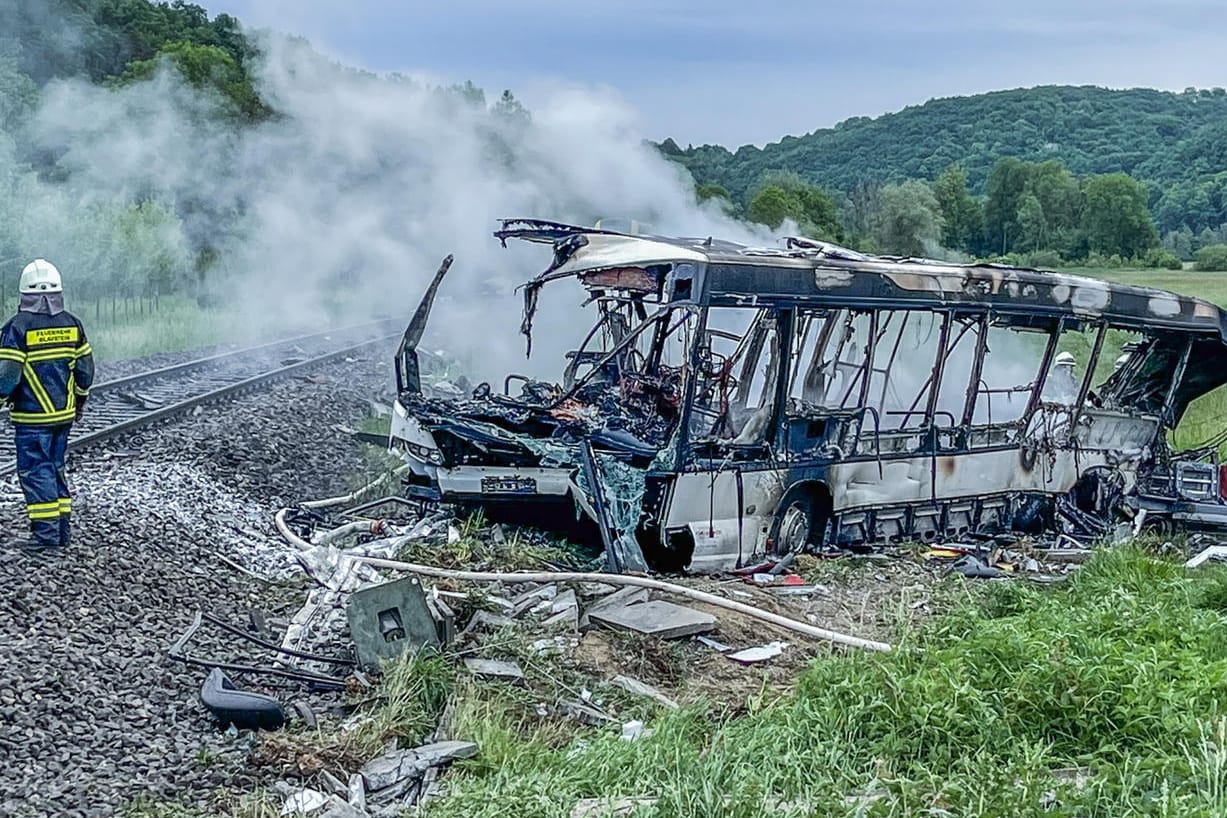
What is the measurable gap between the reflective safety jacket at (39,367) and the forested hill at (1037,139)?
54652 mm

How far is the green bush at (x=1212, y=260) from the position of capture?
49.5 m

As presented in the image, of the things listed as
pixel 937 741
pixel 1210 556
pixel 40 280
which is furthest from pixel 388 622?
pixel 1210 556

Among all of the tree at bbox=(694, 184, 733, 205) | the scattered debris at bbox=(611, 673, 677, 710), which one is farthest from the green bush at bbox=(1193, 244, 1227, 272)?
the scattered debris at bbox=(611, 673, 677, 710)

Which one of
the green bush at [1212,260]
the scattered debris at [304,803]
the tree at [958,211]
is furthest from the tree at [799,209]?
the green bush at [1212,260]

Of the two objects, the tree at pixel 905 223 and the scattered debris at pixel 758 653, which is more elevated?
the tree at pixel 905 223

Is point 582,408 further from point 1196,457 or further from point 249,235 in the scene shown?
point 249,235

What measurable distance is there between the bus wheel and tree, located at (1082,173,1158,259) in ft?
165

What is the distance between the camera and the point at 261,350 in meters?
23.3

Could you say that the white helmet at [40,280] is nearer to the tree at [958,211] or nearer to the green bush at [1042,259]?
→ the green bush at [1042,259]

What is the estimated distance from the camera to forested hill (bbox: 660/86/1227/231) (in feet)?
223

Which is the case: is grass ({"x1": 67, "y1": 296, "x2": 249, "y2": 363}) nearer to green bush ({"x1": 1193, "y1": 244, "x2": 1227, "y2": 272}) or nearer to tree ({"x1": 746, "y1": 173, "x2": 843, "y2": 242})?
tree ({"x1": 746, "y1": 173, "x2": 843, "y2": 242})

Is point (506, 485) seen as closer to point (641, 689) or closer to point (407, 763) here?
point (641, 689)

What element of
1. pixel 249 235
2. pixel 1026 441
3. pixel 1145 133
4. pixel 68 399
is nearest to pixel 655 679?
pixel 68 399

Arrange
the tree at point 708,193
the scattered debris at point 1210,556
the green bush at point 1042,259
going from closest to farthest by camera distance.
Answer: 1. the scattered debris at point 1210,556
2. the tree at point 708,193
3. the green bush at point 1042,259
